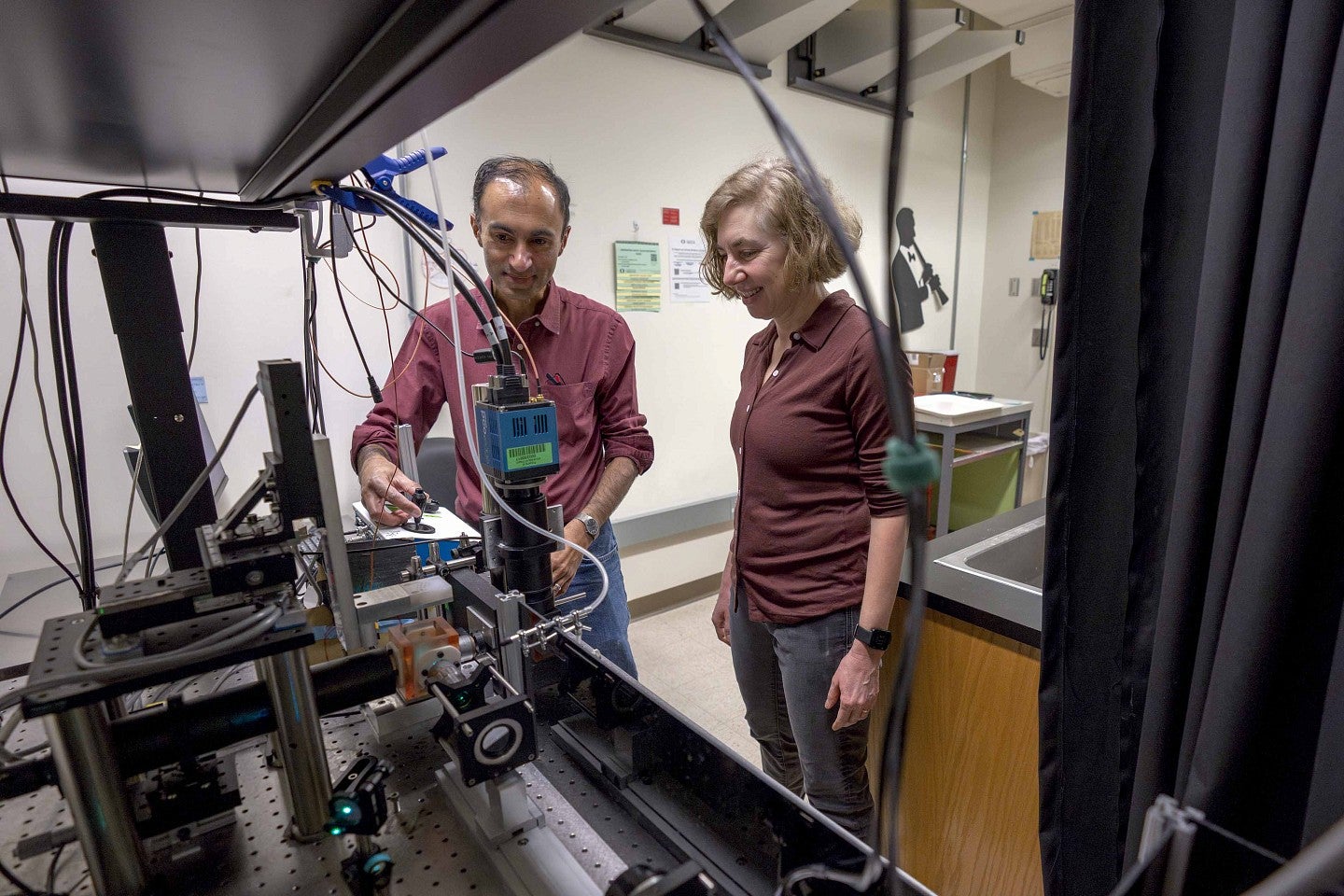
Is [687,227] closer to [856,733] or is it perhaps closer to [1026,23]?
[1026,23]

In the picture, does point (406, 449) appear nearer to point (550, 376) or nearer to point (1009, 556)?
point (550, 376)

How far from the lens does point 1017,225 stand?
157 inches

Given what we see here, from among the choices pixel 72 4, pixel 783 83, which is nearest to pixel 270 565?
pixel 72 4

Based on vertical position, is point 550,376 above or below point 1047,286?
below

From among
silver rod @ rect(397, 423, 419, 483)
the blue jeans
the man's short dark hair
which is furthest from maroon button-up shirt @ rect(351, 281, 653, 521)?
silver rod @ rect(397, 423, 419, 483)

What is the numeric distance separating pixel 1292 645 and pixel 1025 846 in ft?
2.61

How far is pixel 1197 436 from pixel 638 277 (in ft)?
7.38

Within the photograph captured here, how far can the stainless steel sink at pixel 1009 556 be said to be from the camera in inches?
47.7

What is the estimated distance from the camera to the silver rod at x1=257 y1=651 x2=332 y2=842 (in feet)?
1.62

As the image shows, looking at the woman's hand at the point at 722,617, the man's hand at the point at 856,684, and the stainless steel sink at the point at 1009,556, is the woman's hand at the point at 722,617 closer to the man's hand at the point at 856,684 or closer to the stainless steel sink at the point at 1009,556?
the man's hand at the point at 856,684

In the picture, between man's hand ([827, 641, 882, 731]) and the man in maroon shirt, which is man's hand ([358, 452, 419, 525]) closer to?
the man in maroon shirt

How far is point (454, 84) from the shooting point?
0.46 meters

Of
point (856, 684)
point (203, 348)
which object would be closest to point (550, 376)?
point (856, 684)

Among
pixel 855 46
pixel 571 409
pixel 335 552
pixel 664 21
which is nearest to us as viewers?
pixel 335 552
